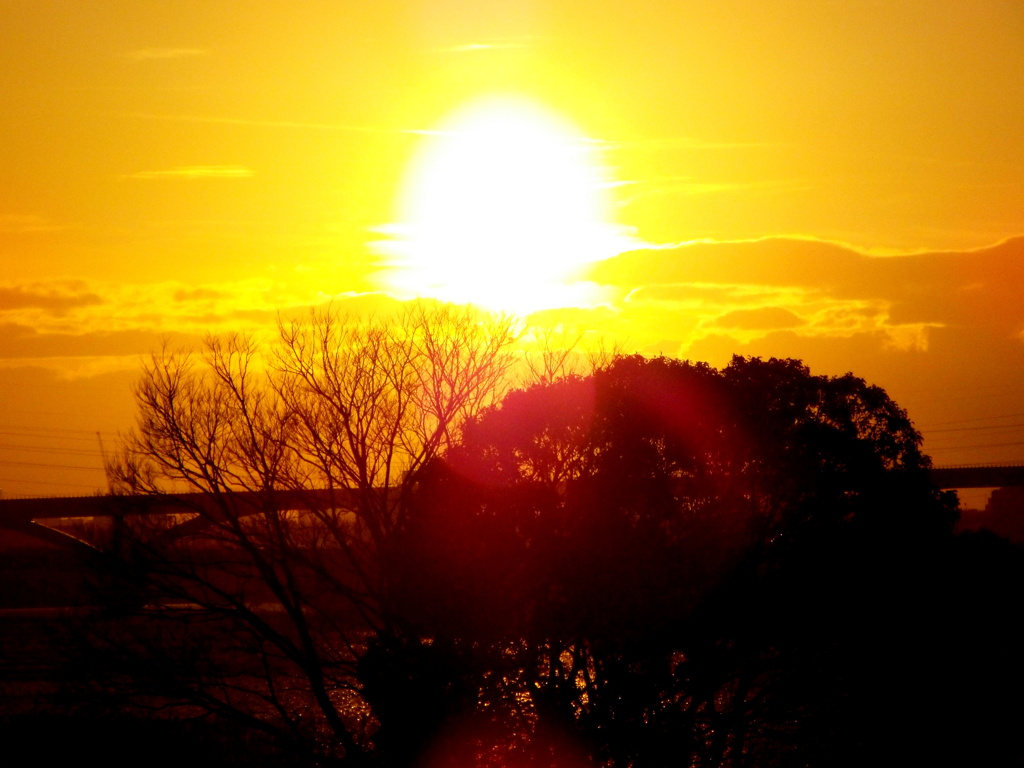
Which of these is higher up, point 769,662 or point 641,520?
point 641,520

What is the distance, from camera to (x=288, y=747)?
66.1 feet

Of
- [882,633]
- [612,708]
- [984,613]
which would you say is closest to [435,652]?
[612,708]

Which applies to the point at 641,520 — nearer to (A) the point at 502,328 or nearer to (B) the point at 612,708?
(B) the point at 612,708

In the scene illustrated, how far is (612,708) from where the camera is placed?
17375 millimetres

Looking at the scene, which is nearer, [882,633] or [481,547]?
[481,547]

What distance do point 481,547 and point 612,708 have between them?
352 centimetres

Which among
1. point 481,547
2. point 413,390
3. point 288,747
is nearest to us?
point 481,547

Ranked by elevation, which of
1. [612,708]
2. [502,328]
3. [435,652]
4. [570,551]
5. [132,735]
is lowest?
[132,735]

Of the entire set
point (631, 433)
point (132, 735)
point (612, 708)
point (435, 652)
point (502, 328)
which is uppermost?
point (502, 328)

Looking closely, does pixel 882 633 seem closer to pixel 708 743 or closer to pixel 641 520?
pixel 708 743

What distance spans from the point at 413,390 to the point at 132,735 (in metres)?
10.8

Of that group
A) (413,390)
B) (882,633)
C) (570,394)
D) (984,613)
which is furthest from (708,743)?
(413,390)

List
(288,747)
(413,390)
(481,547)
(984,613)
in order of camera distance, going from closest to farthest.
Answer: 1. (481,547)
2. (984,613)
3. (288,747)
4. (413,390)

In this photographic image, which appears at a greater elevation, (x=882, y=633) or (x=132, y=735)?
(x=882, y=633)
